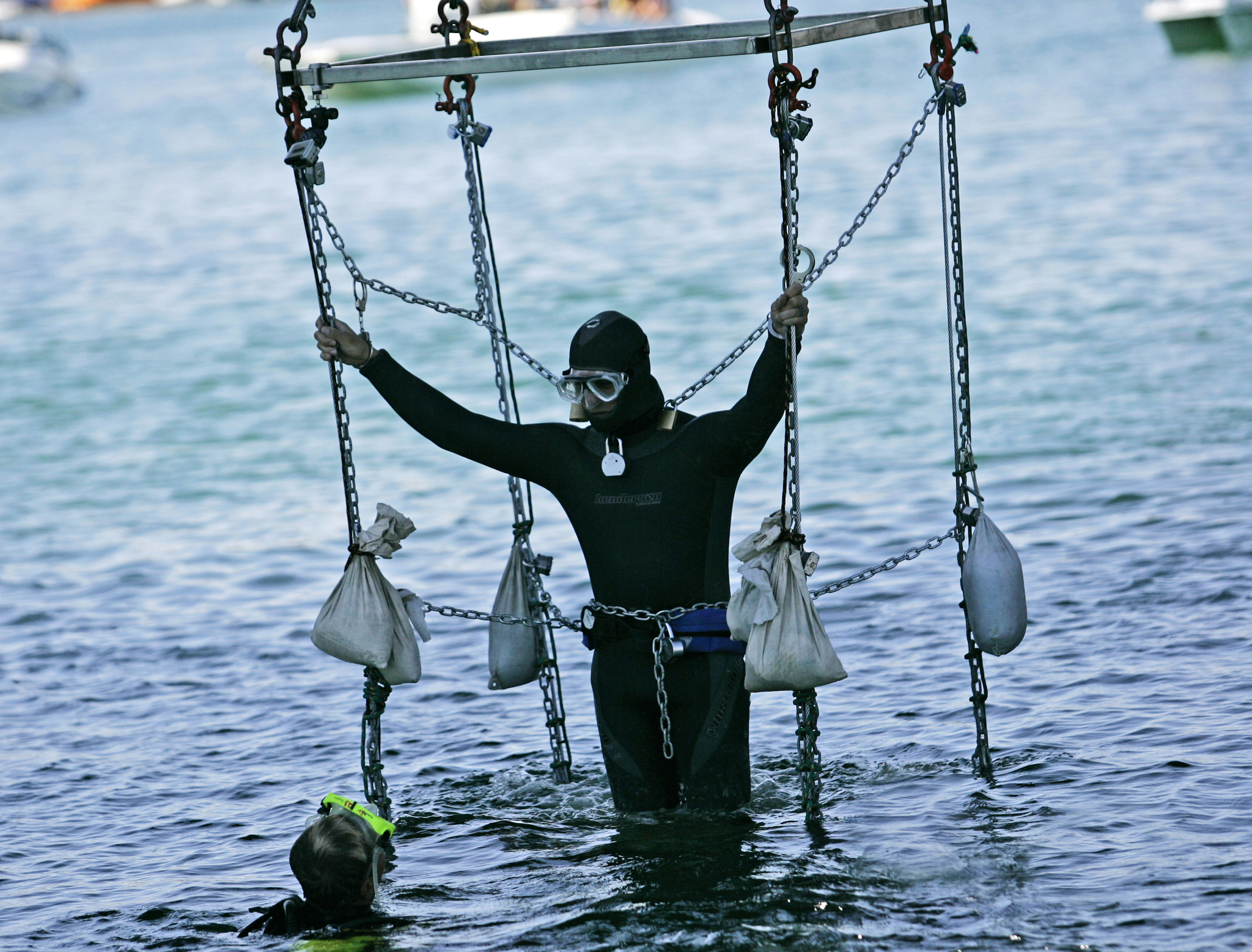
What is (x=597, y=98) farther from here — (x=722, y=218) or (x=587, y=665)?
(x=587, y=665)

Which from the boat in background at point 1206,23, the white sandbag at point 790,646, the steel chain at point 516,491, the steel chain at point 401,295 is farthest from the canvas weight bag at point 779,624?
the boat in background at point 1206,23

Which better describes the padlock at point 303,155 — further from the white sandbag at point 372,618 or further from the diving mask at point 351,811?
the diving mask at point 351,811

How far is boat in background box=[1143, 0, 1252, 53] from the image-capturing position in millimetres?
34844

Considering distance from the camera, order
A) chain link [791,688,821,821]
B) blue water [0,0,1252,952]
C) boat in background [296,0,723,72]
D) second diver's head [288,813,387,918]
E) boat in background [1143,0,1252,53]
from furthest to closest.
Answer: boat in background [296,0,723,72]
boat in background [1143,0,1252,53]
blue water [0,0,1252,952]
chain link [791,688,821,821]
second diver's head [288,813,387,918]

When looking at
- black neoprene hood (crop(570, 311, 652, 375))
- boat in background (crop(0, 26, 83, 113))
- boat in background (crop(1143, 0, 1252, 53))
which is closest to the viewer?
black neoprene hood (crop(570, 311, 652, 375))

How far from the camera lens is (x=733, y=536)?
11.0 meters

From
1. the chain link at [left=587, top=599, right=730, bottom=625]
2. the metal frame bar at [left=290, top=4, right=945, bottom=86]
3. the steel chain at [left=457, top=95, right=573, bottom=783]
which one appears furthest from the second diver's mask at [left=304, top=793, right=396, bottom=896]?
the metal frame bar at [left=290, top=4, right=945, bottom=86]

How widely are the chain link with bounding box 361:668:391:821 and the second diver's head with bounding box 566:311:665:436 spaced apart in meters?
1.30

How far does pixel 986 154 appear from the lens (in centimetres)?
2936

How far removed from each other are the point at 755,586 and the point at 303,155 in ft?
6.94

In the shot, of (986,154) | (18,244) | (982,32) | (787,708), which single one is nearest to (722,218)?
(986,154)

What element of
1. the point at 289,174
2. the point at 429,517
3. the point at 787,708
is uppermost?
the point at 289,174

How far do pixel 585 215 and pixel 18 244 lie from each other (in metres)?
10.3

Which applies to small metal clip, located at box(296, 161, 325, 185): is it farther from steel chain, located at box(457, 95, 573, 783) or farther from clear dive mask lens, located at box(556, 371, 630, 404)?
clear dive mask lens, located at box(556, 371, 630, 404)
